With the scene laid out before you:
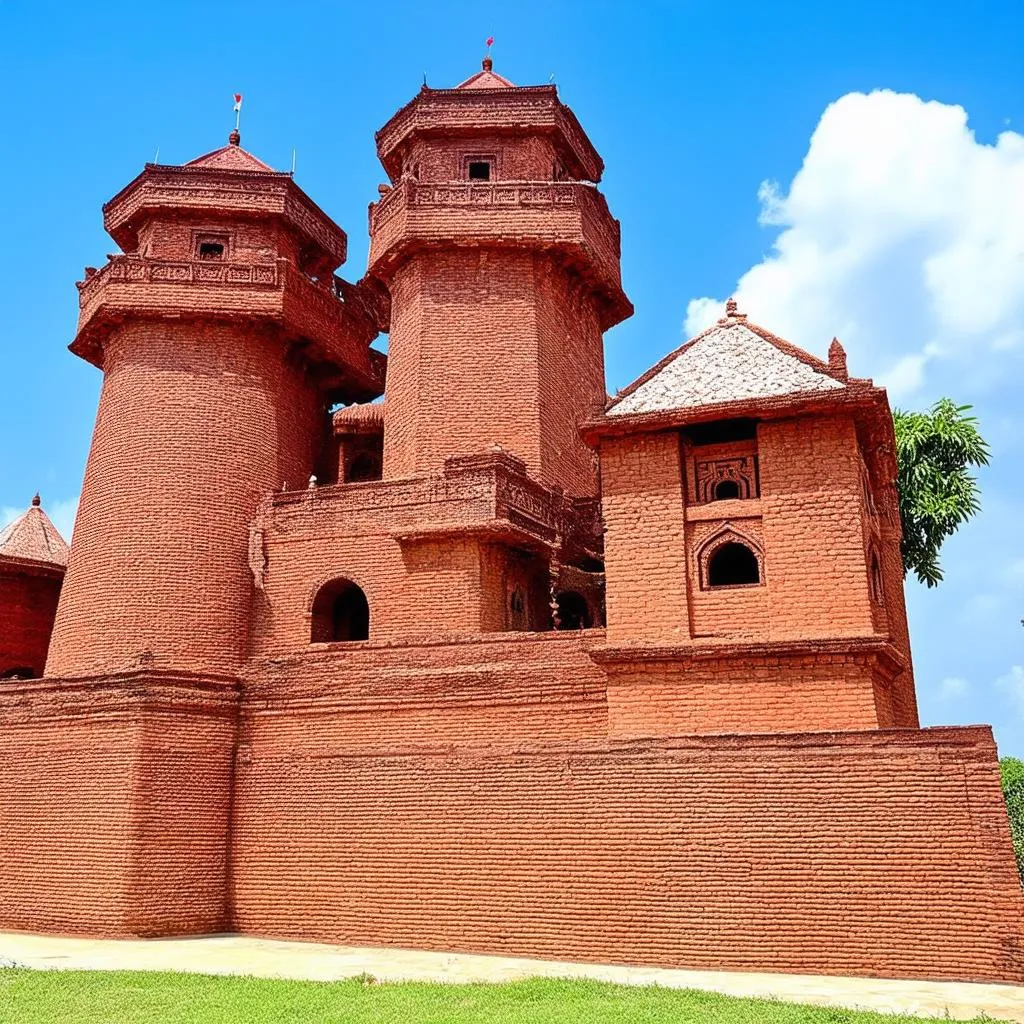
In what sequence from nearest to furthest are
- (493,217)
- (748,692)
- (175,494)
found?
(748,692) → (175,494) → (493,217)

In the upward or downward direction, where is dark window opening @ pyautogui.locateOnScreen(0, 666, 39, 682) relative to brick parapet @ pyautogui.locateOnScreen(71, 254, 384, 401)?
downward

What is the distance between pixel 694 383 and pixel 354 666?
6278 millimetres

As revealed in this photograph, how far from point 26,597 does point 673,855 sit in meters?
15.7

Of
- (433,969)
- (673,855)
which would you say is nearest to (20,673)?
(433,969)

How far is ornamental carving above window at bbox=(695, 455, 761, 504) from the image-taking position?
13.1m

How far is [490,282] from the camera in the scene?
19609mm

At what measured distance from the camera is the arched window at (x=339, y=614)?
17516 millimetres

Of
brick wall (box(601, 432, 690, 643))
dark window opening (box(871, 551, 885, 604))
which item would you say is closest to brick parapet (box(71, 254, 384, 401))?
brick wall (box(601, 432, 690, 643))

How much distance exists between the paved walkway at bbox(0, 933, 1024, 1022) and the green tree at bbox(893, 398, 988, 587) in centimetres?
1361

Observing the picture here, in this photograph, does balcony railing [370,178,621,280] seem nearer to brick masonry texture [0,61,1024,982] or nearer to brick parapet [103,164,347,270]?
brick masonry texture [0,61,1024,982]

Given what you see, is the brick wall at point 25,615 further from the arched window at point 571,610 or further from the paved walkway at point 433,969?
the arched window at point 571,610

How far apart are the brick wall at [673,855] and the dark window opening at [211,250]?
1120 cm

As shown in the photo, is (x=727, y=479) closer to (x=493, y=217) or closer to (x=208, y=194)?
(x=493, y=217)

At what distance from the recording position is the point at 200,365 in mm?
19125
